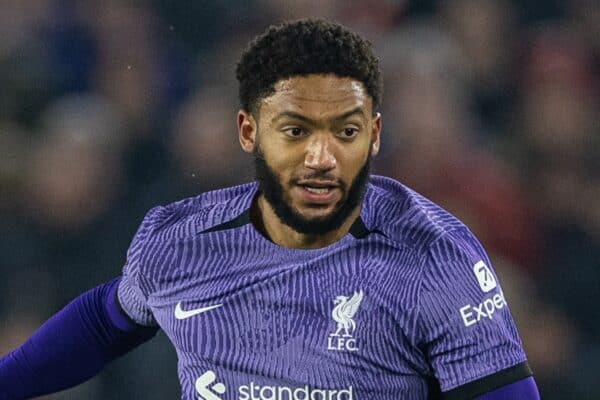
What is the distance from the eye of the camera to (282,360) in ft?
8.67

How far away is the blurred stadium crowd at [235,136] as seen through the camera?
4633 mm

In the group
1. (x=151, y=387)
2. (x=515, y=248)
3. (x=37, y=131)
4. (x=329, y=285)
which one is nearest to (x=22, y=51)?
(x=37, y=131)

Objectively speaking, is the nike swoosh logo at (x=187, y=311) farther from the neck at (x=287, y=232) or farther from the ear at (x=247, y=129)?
the ear at (x=247, y=129)

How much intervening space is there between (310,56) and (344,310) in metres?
0.54

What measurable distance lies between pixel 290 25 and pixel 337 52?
0.47ft

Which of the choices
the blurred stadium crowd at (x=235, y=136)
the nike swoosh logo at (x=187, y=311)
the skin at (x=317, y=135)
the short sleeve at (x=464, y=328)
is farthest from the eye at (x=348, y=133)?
the blurred stadium crowd at (x=235, y=136)

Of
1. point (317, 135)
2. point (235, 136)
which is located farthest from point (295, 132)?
point (235, 136)

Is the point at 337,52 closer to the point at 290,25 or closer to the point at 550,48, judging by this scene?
the point at 290,25

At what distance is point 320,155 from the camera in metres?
2.58

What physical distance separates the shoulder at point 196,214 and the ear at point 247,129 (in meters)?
0.15

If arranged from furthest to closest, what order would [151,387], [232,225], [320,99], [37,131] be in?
[37,131] < [151,387] < [232,225] < [320,99]

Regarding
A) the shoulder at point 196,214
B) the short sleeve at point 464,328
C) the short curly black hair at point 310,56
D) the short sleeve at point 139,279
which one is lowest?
the short sleeve at point 464,328

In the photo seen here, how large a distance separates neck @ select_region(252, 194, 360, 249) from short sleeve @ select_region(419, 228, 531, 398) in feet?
0.81

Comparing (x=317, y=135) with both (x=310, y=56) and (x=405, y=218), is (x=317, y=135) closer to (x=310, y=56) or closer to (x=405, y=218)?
(x=310, y=56)
